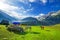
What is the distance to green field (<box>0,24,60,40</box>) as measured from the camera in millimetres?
2691

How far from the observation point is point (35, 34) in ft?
9.11

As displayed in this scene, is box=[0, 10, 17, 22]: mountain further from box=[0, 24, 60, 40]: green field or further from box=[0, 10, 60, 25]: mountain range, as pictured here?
box=[0, 24, 60, 40]: green field

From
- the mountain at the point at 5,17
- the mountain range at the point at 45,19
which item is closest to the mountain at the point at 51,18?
the mountain range at the point at 45,19

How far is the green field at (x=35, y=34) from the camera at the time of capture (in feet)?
8.83

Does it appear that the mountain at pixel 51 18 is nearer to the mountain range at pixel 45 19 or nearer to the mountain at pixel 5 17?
the mountain range at pixel 45 19

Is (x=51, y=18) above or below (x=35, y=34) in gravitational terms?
above

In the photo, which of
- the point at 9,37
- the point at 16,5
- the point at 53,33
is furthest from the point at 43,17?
the point at 9,37

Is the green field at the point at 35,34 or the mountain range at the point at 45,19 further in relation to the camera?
the mountain range at the point at 45,19

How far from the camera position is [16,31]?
2.75m

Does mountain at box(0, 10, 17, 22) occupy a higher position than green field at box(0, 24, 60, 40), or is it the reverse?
mountain at box(0, 10, 17, 22)

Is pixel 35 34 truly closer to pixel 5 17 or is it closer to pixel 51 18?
pixel 51 18

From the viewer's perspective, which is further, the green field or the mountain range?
the mountain range

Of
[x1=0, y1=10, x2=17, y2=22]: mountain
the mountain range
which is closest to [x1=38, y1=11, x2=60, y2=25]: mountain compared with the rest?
the mountain range

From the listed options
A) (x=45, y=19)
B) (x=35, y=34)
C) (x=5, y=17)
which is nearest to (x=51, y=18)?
(x=45, y=19)
